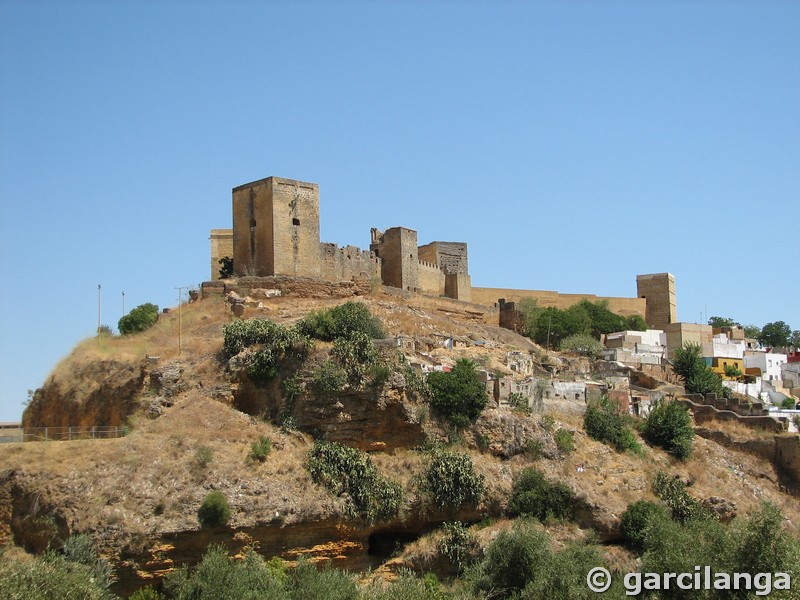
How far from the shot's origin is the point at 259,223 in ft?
123

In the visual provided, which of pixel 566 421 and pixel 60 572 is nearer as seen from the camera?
pixel 60 572

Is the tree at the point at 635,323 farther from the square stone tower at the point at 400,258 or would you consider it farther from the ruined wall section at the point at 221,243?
the ruined wall section at the point at 221,243

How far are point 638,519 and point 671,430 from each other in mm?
4799

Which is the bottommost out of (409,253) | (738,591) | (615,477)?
(738,591)

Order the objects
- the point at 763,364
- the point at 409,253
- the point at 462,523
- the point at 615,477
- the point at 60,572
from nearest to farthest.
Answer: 1. the point at 60,572
2. the point at 462,523
3. the point at 615,477
4. the point at 409,253
5. the point at 763,364

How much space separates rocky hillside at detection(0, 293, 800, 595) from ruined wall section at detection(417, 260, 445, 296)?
9.96 m

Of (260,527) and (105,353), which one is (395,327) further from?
(260,527)

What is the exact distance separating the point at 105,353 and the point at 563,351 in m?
18.6

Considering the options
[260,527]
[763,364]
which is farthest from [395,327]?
[763,364]

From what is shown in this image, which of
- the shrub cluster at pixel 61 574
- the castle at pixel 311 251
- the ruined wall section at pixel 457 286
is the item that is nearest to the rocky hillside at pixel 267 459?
the shrub cluster at pixel 61 574

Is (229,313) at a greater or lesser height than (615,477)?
greater

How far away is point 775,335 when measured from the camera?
62312mm

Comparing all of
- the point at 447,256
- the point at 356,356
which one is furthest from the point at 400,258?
the point at 356,356

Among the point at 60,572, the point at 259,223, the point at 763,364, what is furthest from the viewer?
the point at 763,364
